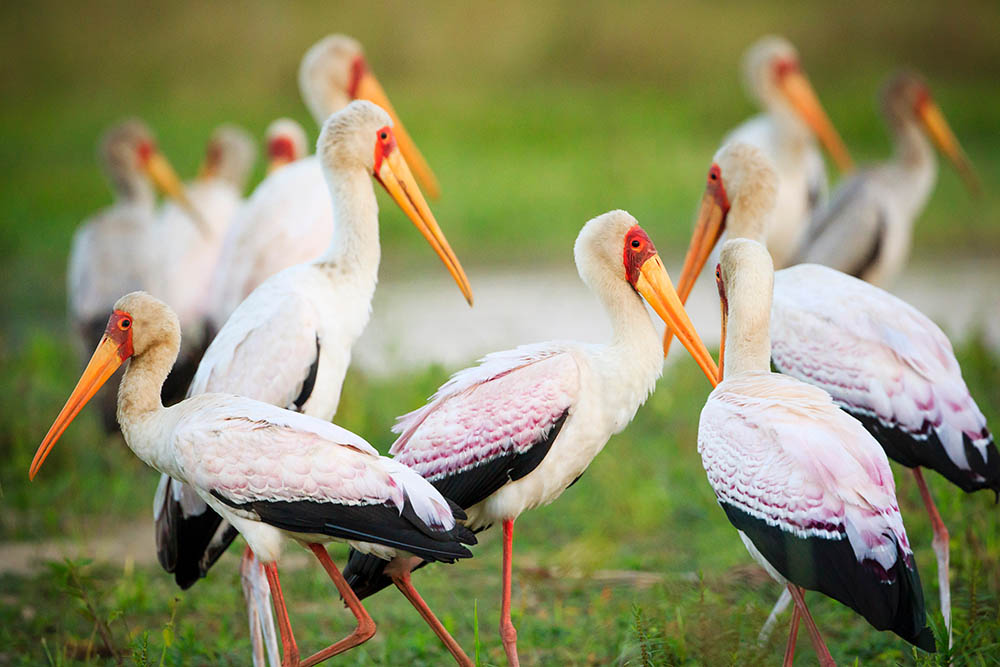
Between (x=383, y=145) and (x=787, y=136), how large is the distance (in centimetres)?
381

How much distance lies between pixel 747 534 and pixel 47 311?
23.5 feet

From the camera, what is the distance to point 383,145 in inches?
160

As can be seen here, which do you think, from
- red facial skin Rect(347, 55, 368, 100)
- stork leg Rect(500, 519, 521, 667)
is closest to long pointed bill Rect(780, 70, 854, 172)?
red facial skin Rect(347, 55, 368, 100)

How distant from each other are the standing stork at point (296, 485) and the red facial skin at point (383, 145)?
1015 millimetres

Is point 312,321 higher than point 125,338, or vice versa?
point 125,338

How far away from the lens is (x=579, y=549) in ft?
15.7

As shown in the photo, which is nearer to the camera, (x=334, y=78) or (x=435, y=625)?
(x=435, y=625)

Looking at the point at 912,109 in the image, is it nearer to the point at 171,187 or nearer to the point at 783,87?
the point at 783,87

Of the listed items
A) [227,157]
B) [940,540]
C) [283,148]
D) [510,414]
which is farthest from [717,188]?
[227,157]

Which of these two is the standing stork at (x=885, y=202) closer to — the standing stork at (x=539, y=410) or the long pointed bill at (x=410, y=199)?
the long pointed bill at (x=410, y=199)

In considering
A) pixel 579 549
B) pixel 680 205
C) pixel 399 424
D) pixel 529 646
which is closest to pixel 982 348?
pixel 579 549

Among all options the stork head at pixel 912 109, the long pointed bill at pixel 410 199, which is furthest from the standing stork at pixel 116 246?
the stork head at pixel 912 109

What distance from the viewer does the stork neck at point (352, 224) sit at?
3984 mm

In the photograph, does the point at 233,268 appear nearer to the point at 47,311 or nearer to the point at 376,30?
the point at 47,311
